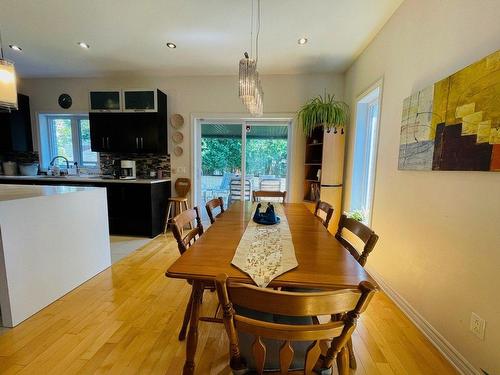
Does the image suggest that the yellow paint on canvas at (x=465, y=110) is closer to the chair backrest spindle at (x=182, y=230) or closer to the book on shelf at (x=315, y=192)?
the chair backrest spindle at (x=182, y=230)

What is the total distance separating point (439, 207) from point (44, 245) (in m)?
3.02

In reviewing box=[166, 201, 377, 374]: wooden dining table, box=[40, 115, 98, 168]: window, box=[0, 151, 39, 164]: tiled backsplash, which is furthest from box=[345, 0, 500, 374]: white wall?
box=[0, 151, 39, 164]: tiled backsplash

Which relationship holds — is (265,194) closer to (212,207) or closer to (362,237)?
(212,207)

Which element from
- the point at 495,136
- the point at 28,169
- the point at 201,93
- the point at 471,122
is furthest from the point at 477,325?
the point at 28,169

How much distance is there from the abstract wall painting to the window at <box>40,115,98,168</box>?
4.87m

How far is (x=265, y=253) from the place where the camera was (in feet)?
3.90

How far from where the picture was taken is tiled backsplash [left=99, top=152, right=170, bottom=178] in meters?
4.01

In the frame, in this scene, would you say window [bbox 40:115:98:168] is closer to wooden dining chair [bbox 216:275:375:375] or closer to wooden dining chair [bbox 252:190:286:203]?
wooden dining chair [bbox 252:190:286:203]

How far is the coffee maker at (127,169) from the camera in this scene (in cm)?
371

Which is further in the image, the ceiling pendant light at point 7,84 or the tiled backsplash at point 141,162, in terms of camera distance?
the tiled backsplash at point 141,162

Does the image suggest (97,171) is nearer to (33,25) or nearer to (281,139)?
(33,25)

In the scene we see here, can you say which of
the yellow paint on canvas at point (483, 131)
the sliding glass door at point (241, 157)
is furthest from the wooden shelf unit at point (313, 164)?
the yellow paint on canvas at point (483, 131)

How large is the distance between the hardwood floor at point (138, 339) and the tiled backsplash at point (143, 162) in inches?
89.9

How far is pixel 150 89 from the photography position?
3656mm
